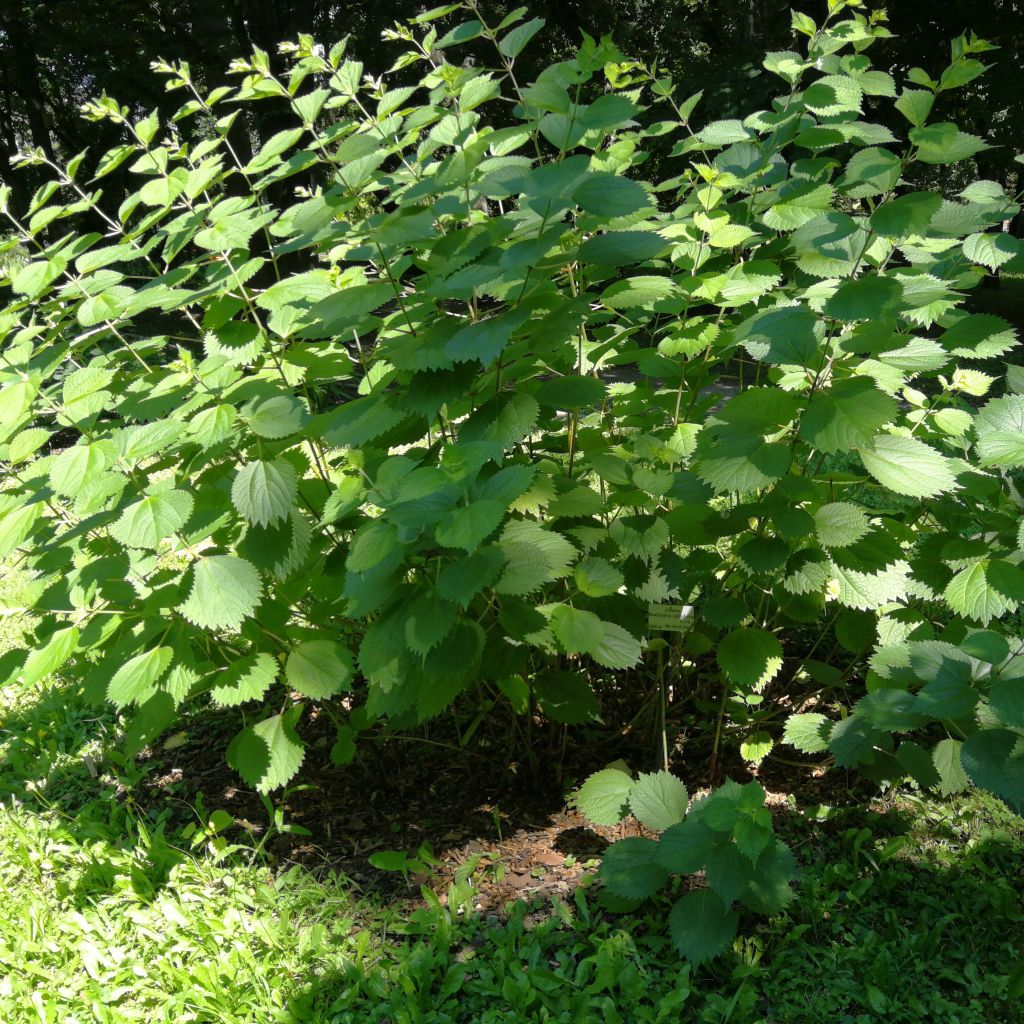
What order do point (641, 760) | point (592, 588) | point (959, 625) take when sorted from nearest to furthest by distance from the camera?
point (592, 588) → point (959, 625) → point (641, 760)

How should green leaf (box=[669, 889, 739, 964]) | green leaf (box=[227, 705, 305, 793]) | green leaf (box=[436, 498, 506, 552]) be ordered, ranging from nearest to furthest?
green leaf (box=[436, 498, 506, 552]) → green leaf (box=[669, 889, 739, 964]) → green leaf (box=[227, 705, 305, 793])

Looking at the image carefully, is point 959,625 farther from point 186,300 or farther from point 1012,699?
point 186,300

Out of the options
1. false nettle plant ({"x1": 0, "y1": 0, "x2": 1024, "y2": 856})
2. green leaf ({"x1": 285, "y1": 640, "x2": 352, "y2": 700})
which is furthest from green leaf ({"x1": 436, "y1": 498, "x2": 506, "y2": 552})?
green leaf ({"x1": 285, "y1": 640, "x2": 352, "y2": 700})

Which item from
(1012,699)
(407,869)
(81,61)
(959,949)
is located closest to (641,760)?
(407,869)

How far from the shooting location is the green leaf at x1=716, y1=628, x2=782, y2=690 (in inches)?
82.8

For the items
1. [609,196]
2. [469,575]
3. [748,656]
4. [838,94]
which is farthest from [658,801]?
[838,94]

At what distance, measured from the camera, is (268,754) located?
212cm

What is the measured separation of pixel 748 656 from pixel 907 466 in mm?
624

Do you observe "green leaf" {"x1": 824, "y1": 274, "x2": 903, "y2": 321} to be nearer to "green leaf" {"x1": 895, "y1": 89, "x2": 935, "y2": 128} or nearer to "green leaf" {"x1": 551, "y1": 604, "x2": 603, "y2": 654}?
"green leaf" {"x1": 895, "y1": 89, "x2": 935, "y2": 128}

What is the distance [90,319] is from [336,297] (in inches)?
22.2

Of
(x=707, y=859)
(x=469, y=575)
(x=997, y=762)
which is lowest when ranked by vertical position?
(x=707, y=859)

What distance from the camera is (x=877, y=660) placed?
6.63 ft

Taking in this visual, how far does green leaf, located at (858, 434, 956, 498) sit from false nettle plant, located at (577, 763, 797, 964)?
0.68m

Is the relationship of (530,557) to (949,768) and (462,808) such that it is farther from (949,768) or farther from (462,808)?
(462,808)
